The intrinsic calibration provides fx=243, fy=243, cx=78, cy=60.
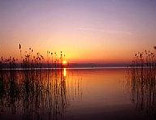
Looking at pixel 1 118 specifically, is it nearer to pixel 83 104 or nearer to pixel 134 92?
pixel 83 104

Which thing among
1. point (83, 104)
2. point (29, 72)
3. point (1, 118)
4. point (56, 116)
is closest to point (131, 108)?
point (83, 104)

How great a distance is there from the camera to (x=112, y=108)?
13680 mm

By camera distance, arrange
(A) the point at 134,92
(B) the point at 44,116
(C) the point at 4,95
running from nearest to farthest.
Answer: (B) the point at 44,116
(C) the point at 4,95
(A) the point at 134,92

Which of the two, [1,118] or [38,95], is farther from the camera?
[38,95]

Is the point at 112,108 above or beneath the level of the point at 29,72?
beneath

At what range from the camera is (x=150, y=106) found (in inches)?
508

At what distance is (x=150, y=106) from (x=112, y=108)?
6.80 ft

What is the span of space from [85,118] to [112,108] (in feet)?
8.57

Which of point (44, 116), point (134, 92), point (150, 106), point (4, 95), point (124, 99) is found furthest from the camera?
point (134, 92)

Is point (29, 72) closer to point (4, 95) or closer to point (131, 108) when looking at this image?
point (4, 95)

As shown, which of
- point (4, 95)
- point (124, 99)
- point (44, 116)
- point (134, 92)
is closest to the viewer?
point (44, 116)

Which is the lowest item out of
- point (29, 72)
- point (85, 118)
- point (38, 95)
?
point (85, 118)

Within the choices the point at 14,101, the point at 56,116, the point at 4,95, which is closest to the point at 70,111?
the point at 56,116

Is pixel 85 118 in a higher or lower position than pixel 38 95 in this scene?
lower
